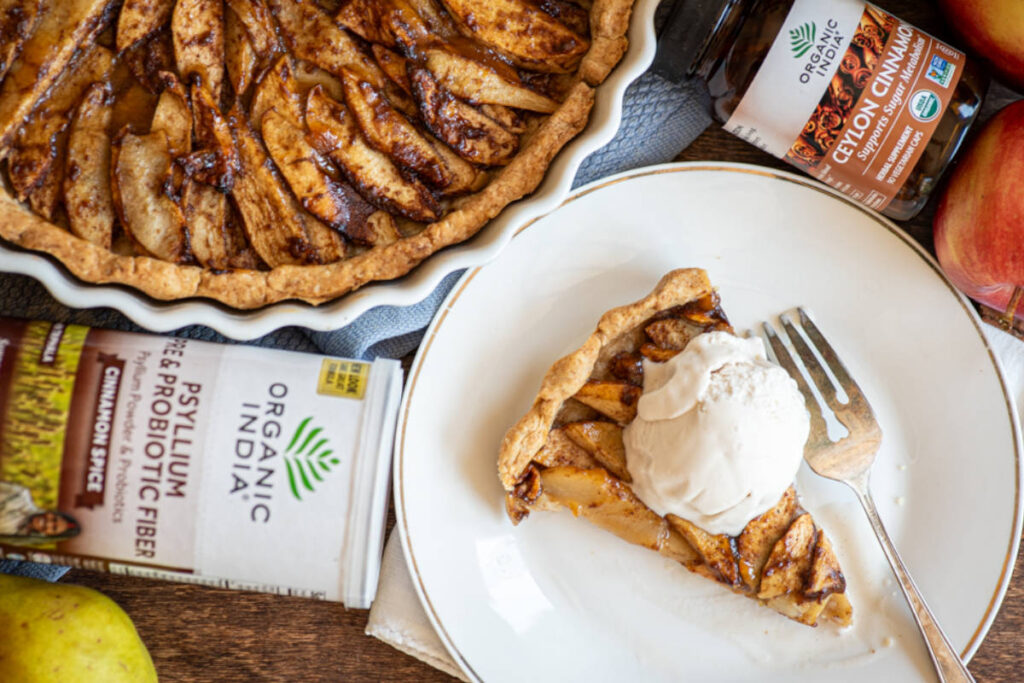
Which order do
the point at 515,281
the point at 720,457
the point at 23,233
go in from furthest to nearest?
the point at 515,281 < the point at 720,457 < the point at 23,233

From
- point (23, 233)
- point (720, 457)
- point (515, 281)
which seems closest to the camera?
point (23, 233)

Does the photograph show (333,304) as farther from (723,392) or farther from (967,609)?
(967,609)

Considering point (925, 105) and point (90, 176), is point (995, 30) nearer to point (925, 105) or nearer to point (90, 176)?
point (925, 105)

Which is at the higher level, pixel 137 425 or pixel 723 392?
pixel 723 392

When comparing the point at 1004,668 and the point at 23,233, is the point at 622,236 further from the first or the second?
the point at 1004,668

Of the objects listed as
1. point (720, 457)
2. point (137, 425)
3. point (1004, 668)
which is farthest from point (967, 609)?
point (137, 425)

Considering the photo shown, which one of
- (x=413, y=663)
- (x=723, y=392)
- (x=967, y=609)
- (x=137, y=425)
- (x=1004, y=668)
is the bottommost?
(x=413, y=663)

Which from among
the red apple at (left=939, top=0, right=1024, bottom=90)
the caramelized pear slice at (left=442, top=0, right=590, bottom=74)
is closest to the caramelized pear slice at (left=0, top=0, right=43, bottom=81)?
the caramelized pear slice at (left=442, top=0, right=590, bottom=74)

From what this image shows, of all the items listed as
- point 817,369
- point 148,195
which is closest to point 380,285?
point 148,195

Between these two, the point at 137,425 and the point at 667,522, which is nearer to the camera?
the point at 137,425
